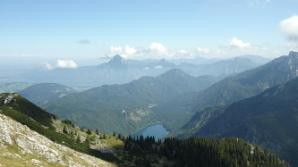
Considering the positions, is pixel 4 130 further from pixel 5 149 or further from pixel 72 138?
pixel 72 138

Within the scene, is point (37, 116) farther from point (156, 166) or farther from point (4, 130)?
point (4, 130)

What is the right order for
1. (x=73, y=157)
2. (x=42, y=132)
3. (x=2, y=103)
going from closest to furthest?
(x=73, y=157)
(x=42, y=132)
(x=2, y=103)

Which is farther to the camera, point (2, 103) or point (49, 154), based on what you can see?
point (2, 103)

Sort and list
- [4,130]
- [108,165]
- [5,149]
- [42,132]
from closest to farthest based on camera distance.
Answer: [5,149] → [4,130] → [108,165] → [42,132]

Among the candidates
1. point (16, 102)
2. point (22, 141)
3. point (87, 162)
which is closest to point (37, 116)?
point (16, 102)

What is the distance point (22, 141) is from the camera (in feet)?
376

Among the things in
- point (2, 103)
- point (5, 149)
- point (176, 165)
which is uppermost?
point (2, 103)

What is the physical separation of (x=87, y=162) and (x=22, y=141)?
29554 millimetres

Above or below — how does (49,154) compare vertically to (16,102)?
below

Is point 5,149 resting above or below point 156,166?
above

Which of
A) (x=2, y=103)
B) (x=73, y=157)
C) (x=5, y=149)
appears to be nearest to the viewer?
(x=5, y=149)

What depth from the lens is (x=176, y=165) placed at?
197 metres

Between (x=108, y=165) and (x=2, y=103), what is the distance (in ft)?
258

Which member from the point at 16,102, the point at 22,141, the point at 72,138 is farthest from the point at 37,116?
the point at 22,141
